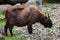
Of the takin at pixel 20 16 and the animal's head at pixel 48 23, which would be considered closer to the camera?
the takin at pixel 20 16

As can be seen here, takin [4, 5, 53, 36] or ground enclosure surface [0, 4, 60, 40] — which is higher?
takin [4, 5, 53, 36]

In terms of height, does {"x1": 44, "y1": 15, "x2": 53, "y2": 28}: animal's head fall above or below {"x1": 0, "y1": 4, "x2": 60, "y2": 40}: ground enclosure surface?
above

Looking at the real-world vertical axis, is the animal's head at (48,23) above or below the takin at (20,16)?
below


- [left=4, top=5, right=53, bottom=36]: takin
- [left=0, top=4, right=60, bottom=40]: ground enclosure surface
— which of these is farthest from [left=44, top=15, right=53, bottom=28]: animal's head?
[left=4, top=5, right=53, bottom=36]: takin

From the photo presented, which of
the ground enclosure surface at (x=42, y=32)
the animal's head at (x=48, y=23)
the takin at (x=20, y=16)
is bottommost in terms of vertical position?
the ground enclosure surface at (x=42, y=32)

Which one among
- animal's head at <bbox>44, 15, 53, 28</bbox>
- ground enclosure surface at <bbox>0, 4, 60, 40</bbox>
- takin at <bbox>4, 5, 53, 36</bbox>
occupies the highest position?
takin at <bbox>4, 5, 53, 36</bbox>

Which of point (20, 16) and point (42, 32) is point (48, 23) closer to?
point (42, 32)

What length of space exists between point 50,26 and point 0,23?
3.03 meters

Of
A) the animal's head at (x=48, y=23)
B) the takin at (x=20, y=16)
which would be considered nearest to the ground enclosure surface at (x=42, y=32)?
the animal's head at (x=48, y=23)

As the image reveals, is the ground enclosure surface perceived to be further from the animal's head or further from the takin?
the takin

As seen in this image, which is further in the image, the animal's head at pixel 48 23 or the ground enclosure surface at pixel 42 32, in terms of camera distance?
the animal's head at pixel 48 23

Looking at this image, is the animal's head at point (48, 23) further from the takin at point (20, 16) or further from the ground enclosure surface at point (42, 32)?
the takin at point (20, 16)

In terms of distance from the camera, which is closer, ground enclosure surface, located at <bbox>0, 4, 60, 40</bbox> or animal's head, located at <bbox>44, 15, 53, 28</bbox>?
ground enclosure surface, located at <bbox>0, 4, 60, 40</bbox>

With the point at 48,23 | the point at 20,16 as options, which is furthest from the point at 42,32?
the point at 20,16
